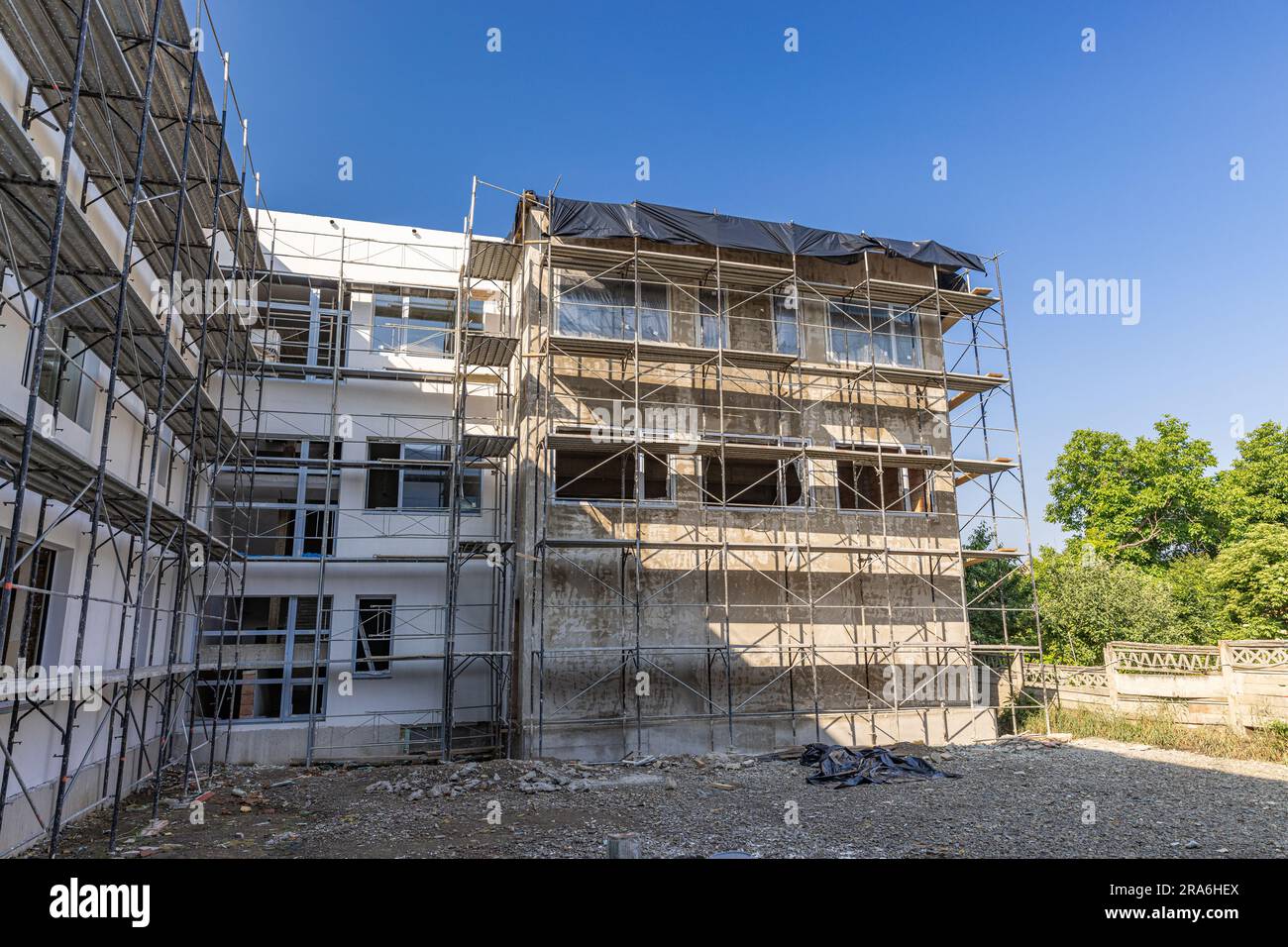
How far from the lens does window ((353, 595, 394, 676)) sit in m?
15.7

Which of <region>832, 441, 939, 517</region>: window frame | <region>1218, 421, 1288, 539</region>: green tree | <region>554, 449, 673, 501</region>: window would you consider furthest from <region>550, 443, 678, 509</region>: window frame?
A: <region>1218, 421, 1288, 539</region>: green tree

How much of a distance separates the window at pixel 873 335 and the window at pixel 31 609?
48.9 ft

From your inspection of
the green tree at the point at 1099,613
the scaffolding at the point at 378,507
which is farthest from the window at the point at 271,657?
the green tree at the point at 1099,613

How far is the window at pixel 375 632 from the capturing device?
15.7 metres

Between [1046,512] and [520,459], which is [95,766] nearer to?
[520,459]

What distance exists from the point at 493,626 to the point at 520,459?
349cm

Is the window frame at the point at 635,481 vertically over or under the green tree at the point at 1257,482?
under

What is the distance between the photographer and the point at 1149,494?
1268 inches

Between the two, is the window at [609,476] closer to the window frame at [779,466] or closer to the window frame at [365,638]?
the window frame at [779,466]

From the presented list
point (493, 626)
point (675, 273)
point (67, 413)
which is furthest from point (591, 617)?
point (67, 413)

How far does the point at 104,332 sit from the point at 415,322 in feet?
28.5

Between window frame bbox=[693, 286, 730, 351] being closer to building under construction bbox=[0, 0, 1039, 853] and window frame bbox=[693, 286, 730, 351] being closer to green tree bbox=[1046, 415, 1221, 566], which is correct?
building under construction bbox=[0, 0, 1039, 853]

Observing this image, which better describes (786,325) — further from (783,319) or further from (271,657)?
(271,657)
